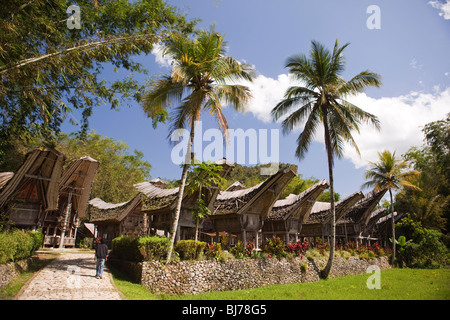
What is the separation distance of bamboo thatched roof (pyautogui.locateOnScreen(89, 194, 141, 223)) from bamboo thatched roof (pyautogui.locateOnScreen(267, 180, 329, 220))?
10283 mm

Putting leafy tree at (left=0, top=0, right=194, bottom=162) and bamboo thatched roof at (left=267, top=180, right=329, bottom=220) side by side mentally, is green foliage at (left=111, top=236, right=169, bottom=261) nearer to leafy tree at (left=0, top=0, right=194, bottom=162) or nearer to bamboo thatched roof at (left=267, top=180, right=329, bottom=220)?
leafy tree at (left=0, top=0, right=194, bottom=162)

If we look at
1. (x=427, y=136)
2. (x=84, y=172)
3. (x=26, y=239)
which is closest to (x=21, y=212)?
(x=84, y=172)

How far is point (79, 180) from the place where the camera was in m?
19.5

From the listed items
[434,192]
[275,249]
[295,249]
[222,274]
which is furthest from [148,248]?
[434,192]

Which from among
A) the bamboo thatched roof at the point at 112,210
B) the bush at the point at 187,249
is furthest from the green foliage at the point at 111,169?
the bush at the point at 187,249

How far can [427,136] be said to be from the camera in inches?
1145

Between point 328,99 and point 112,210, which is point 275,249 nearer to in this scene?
point 328,99

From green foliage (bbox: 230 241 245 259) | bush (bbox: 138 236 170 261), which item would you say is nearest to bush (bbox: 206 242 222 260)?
green foliage (bbox: 230 241 245 259)

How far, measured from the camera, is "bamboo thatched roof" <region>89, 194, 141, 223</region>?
19094 millimetres

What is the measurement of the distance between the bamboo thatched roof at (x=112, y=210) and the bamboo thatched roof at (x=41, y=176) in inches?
181

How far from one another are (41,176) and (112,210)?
7.36 metres

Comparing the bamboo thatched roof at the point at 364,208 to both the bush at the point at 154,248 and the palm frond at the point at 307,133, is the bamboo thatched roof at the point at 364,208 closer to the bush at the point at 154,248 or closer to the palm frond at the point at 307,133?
the palm frond at the point at 307,133
